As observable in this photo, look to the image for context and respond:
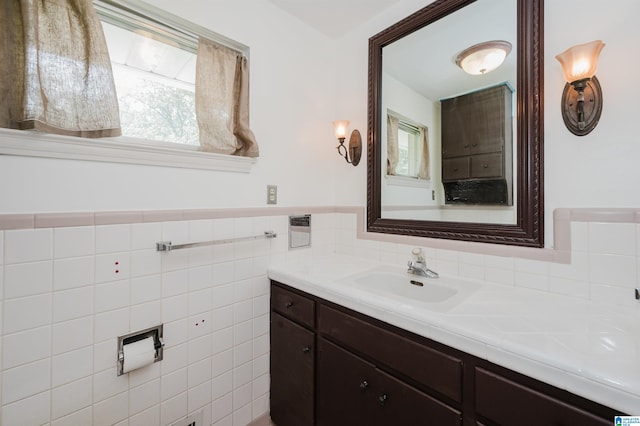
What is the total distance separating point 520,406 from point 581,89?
1146mm

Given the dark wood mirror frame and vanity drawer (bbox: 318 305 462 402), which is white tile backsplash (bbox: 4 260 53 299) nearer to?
vanity drawer (bbox: 318 305 462 402)

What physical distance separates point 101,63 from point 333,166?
1.41 m

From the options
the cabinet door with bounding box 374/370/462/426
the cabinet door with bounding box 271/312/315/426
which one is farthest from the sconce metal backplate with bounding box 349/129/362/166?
the cabinet door with bounding box 374/370/462/426

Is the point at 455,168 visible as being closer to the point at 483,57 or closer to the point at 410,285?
the point at 483,57

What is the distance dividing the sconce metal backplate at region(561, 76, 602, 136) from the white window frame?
1.49 metres

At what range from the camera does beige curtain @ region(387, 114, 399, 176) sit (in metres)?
1.71

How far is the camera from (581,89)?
1.04 meters

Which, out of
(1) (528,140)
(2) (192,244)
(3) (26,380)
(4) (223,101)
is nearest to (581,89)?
(1) (528,140)

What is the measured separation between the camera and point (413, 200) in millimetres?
1646

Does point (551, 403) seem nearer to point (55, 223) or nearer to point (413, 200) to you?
point (413, 200)

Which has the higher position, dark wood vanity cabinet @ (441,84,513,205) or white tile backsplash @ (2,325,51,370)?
dark wood vanity cabinet @ (441,84,513,205)

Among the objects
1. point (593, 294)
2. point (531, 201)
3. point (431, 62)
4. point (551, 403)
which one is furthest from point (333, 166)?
point (551, 403)

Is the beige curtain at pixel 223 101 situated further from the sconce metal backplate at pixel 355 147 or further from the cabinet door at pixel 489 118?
the cabinet door at pixel 489 118

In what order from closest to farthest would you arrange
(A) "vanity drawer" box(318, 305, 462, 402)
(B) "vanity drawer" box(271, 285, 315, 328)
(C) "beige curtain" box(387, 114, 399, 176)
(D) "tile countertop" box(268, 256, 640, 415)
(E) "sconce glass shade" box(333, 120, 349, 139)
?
(D) "tile countertop" box(268, 256, 640, 415), (A) "vanity drawer" box(318, 305, 462, 402), (B) "vanity drawer" box(271, 285, 315, 328), (C) "beige curtain" box(387, 114, 399, 176), (E) "sconce glass shade" box(333, 120, 349, 139)
